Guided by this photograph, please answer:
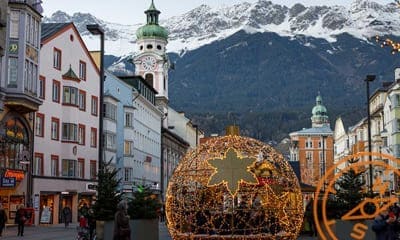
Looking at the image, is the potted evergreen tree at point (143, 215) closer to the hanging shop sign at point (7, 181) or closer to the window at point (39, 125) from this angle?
the hanging shop sign at point (7, 181)

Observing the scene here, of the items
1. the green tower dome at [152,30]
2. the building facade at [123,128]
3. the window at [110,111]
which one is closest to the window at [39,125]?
the window at [110,111]

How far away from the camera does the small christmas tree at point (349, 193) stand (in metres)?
26.4

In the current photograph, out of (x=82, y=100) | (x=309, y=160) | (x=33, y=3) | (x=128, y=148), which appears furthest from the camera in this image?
(x=309, y=160)

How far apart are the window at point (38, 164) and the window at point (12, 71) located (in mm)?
8911

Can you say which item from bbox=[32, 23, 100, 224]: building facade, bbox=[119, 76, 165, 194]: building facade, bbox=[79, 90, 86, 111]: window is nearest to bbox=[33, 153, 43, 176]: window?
bbox=[32, 23, 100, 224]: building facade

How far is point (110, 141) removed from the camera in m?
69.0

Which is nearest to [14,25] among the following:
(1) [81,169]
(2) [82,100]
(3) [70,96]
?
(3) [70,96]

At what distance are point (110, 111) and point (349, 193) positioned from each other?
146ft

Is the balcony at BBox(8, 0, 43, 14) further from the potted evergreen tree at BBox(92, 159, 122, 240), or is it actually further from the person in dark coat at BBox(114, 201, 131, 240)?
the person in dark coat at BBox(114, 201, 131, 240)

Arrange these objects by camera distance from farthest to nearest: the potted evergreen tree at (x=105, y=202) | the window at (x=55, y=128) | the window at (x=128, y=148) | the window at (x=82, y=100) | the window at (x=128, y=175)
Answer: the window at (x=128, y=148) < the window at (x=128, y=175) < the window at (x=82, y=100) < the window at (x=55, y=128) < the potted evergreen tree at (x=105, y=202)

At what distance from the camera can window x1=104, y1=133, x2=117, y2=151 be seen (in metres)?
67.4

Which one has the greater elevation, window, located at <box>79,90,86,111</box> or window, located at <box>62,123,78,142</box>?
window, located at <box>79,90,86,111</box>

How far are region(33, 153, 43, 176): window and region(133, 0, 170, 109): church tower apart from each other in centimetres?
5819

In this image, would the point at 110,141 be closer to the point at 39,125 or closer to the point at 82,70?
the point at 82,70
